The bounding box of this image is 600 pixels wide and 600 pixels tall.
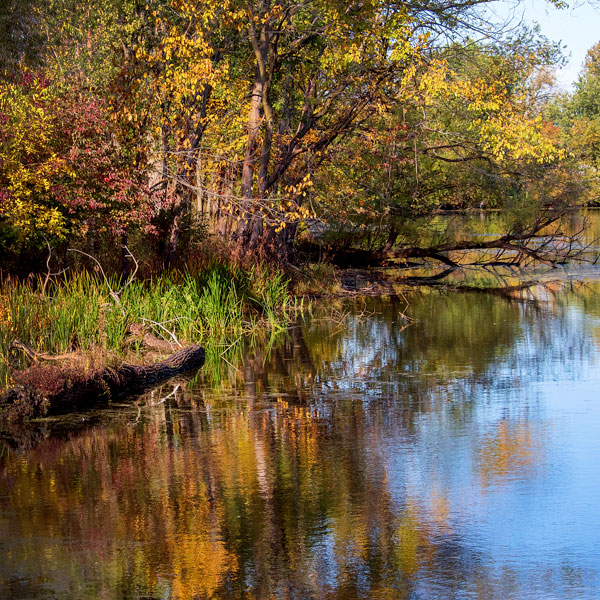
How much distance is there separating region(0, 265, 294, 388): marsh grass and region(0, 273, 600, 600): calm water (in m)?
1.64

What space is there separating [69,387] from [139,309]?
175 inches

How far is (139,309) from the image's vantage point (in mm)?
17422

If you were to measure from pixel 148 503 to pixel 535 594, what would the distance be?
3.45 metres

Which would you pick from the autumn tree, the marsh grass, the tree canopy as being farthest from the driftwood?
the autumn tree

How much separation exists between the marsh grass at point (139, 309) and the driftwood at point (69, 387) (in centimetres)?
36

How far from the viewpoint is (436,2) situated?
82.5 feet

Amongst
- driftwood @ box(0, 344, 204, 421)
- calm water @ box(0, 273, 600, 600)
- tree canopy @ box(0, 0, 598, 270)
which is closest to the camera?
calm water @ box(0, 273, 600, 600)

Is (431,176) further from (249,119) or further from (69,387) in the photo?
(69,387)

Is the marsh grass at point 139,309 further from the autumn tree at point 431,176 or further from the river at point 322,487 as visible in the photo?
the autumn tree at point 431,176

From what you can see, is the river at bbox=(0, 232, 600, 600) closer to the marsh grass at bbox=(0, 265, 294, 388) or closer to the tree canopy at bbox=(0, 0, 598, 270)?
the marsh grass at bbox=(0, 265, 294, 388)

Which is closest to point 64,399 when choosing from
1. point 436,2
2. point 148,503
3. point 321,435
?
point 321,435

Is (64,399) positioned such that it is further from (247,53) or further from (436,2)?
(247,53)

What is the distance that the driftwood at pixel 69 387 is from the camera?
12508 mm

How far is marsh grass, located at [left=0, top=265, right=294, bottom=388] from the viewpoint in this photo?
14.9m
